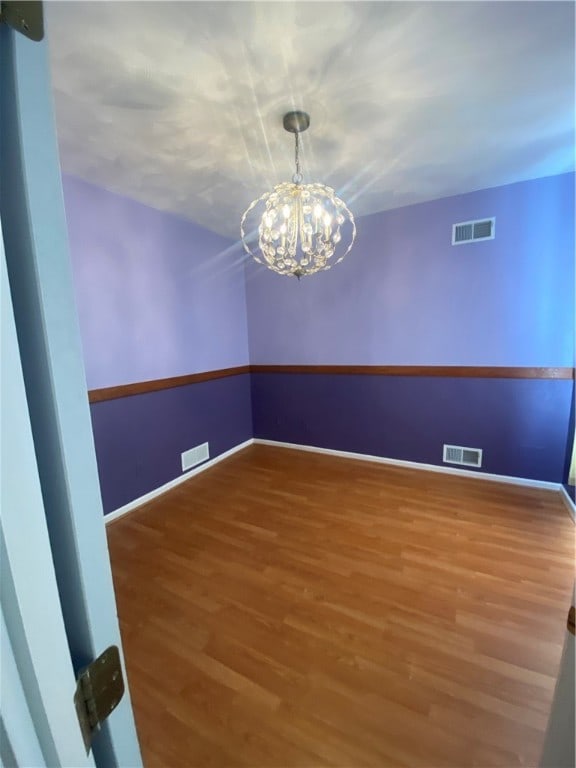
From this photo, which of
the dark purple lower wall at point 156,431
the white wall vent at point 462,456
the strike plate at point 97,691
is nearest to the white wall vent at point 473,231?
the white wall vent at point 462,456

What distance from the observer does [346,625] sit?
4.89ft

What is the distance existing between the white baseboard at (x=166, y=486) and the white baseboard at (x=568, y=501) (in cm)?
291

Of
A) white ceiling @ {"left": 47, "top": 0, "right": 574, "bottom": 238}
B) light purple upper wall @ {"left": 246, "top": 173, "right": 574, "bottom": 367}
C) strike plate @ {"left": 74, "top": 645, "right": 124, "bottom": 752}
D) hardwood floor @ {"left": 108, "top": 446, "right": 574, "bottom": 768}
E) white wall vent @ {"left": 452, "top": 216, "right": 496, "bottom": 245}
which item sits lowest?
hardwood floor @ {"left": 108, "top": 446, "right": 574, "bottom": 768}

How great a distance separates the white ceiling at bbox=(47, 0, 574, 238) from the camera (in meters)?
1.10

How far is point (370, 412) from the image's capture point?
3238 millimetres

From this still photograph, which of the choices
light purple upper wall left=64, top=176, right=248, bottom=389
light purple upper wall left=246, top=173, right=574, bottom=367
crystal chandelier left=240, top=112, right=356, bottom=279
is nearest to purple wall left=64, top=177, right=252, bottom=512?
light purple upper wall left=64, top=176, right=248, bottom=389

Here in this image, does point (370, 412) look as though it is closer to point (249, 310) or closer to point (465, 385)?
point (465, 385)

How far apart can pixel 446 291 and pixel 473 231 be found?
0.48 metres

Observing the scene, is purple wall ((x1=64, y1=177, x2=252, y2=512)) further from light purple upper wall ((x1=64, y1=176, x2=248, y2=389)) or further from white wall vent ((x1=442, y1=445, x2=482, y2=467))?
white wall vent ((x1=442, y1=445, x2=482, y2=467))

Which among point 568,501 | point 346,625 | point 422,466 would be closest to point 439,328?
point 422,466

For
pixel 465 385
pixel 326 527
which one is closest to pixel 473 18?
pixel 465 385

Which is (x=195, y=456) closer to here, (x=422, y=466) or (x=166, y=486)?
(x=166, y=486)

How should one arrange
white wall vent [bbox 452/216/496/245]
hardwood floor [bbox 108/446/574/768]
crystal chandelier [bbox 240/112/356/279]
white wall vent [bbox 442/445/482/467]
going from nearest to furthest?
hardwood floor [bbox 108/446/574/768]
crystal chandelier [bbox 240/112/356/279]
white wall vent [bbox 452/216/496/245]
white wall vent [bbox 442/445/482/467]

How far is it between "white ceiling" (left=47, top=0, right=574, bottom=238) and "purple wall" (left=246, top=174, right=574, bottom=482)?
19.1 inches
